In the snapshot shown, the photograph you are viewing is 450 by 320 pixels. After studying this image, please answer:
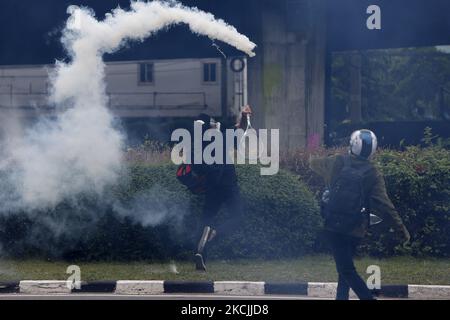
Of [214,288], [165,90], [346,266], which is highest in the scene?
[165,90]

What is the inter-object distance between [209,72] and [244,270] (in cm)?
3163

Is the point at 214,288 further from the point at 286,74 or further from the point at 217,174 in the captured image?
the point at 286,74

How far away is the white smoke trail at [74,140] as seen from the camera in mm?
10977

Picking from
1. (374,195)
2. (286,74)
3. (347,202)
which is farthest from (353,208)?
(286,74)

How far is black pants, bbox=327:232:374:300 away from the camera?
7.38m

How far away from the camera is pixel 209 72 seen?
4166 cm

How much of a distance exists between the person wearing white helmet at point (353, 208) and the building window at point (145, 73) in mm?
34887

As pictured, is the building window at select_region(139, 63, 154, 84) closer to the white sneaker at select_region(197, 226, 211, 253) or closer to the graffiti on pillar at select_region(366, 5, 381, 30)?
the graffiti on pillar at select_region(366, 5, 381, 30)

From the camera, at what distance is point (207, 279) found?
9.90 m

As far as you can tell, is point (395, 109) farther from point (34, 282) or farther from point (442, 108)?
point (34, 282)

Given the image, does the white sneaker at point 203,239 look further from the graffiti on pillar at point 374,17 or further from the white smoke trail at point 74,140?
the graffiti on pillar at point 374,17

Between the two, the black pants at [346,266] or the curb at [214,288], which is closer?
the black pants at [346,266]

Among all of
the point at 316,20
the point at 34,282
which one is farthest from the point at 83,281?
the point at 316,20

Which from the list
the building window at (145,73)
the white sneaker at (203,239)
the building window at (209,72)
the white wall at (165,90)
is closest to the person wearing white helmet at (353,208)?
the white sneaker at (203,239)
